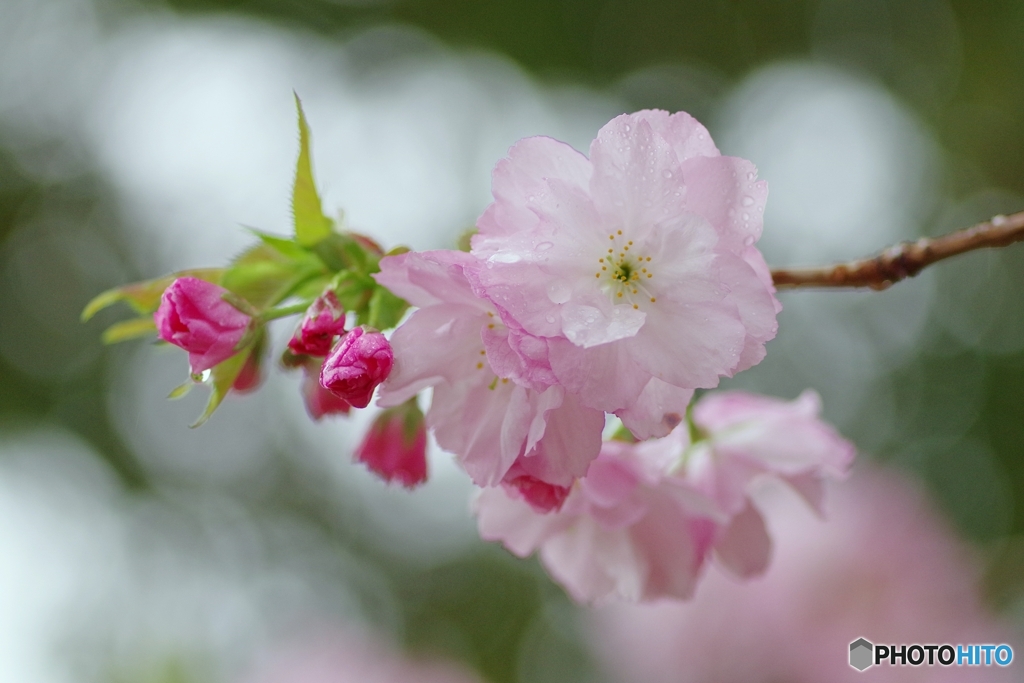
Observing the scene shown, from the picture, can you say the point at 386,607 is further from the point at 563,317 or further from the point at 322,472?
the point at 563,317

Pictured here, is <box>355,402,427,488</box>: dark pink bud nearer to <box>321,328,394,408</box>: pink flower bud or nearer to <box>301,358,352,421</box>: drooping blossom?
<box>301,358,352,421</box>: drooping blossom

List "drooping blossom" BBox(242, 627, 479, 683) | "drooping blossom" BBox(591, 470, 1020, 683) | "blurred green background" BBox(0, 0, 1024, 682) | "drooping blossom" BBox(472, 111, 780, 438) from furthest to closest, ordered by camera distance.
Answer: "blurred green background" BBox(0, 0, 1024, 682), "drooping blossom" BBox(242, 627, 479, 683), "drooping blossom" BBox(591, 470, 1020, 683), "drooping blossom" BBox(472, 111, 780, 438)

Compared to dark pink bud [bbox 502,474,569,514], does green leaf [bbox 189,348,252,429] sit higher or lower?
higher

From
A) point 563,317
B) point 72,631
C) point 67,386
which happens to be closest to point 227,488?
point 67,386

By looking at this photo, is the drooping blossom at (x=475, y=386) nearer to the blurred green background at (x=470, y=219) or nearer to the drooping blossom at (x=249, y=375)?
the drooping blossom at (x=249, y=375)

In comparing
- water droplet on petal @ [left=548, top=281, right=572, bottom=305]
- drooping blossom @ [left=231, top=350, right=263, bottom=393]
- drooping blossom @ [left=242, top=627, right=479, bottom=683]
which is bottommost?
drooping blossom @ [left=242, top=627, right=479, bottom=683]

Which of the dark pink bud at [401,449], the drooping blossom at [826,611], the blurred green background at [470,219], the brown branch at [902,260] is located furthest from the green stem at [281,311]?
the blurred green background at [470,219]

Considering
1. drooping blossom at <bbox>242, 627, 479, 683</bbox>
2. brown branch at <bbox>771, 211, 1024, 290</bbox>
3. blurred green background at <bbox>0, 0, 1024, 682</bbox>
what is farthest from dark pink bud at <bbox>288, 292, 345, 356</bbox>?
blurred green background at <bbox>0, 0, 1024, 682</bbox>

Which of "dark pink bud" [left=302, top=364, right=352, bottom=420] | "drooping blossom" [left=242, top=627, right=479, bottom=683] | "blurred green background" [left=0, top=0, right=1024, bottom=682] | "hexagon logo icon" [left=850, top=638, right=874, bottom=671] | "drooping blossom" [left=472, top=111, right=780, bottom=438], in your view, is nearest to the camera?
"drooping blossom" [left=472, top=111, right=780, bottom=438]

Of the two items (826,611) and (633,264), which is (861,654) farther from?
(633,264)
